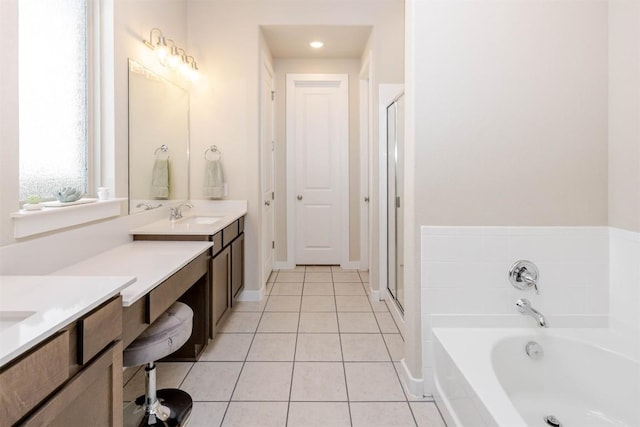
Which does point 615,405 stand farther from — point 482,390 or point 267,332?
point 267,332

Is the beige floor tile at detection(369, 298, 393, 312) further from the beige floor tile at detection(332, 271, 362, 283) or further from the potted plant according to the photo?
the potted plant

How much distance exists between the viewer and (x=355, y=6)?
3611mm

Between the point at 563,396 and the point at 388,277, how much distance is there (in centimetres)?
193

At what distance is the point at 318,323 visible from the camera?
3.08 metres

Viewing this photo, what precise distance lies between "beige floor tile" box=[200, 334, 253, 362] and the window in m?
1.26

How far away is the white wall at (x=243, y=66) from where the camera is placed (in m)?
3.50

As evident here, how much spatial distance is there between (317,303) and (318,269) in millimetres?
1276

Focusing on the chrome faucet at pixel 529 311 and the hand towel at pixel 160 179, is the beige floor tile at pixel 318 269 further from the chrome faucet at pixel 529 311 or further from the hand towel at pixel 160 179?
the chrome faucet at pixel 529 311

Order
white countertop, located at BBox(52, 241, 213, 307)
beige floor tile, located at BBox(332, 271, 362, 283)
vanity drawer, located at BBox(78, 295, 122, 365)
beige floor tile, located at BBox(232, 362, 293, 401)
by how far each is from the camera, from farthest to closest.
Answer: beige floor tile, located at BBox(332, 271, 362, 283) → beige floor tile, located at BBox(232, 362, 293, 401) → white countertop, located at BBox(52, 241, 213, 307) → vanity drawer, located at BBox(78, 295, 122, 365)

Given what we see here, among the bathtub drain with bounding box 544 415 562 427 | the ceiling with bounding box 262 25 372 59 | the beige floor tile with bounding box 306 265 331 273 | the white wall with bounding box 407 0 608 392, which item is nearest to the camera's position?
the bathtub drain with bounding box 544 415 562 427

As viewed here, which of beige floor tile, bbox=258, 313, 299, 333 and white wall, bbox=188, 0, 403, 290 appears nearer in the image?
beige floor tile, bbox=258, 313, 299, 333

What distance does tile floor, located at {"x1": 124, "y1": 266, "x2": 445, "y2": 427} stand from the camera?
74.7 inches

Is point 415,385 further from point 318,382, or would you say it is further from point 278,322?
point 278,322

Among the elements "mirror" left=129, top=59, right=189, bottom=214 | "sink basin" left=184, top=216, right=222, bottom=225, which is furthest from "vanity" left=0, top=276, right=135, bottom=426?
"sink basin" left=184, top=216, right=222, bottom=225
